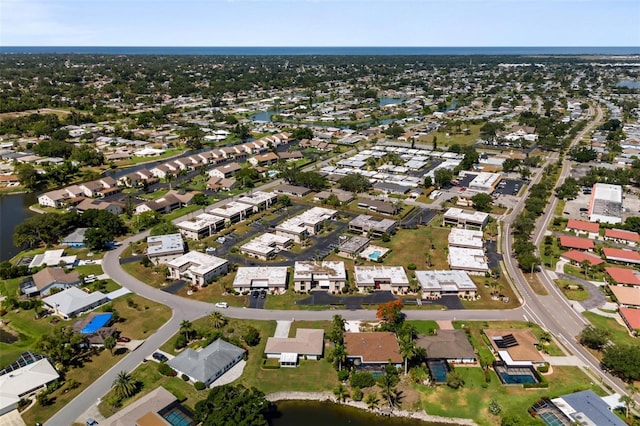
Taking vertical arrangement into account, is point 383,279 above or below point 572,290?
above

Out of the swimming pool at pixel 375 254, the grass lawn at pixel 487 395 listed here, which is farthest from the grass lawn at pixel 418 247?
the grass lawn at pixel 487 395

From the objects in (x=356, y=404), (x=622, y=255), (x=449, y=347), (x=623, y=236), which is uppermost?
(x=449, y=347)

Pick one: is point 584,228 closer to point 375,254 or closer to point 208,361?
point 375,254

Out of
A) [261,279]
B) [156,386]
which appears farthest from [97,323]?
[261,279]

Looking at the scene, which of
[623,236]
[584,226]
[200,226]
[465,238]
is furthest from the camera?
[584,226]

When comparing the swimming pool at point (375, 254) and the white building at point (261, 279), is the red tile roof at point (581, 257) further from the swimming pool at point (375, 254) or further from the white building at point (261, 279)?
the white building at point (261, 279)

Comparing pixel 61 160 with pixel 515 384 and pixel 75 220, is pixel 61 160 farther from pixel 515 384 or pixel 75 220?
pixel 515 384

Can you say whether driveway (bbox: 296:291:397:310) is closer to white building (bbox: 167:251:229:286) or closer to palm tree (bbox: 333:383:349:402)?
→ white building (bbox: 167:251:229:286)

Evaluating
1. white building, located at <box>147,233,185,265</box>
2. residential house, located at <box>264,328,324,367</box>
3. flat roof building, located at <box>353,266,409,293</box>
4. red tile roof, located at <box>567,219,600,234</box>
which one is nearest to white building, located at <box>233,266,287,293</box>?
flat roof building, located at <box>353,266,409,293</box>

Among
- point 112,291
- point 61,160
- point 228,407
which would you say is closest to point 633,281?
point 228,407
